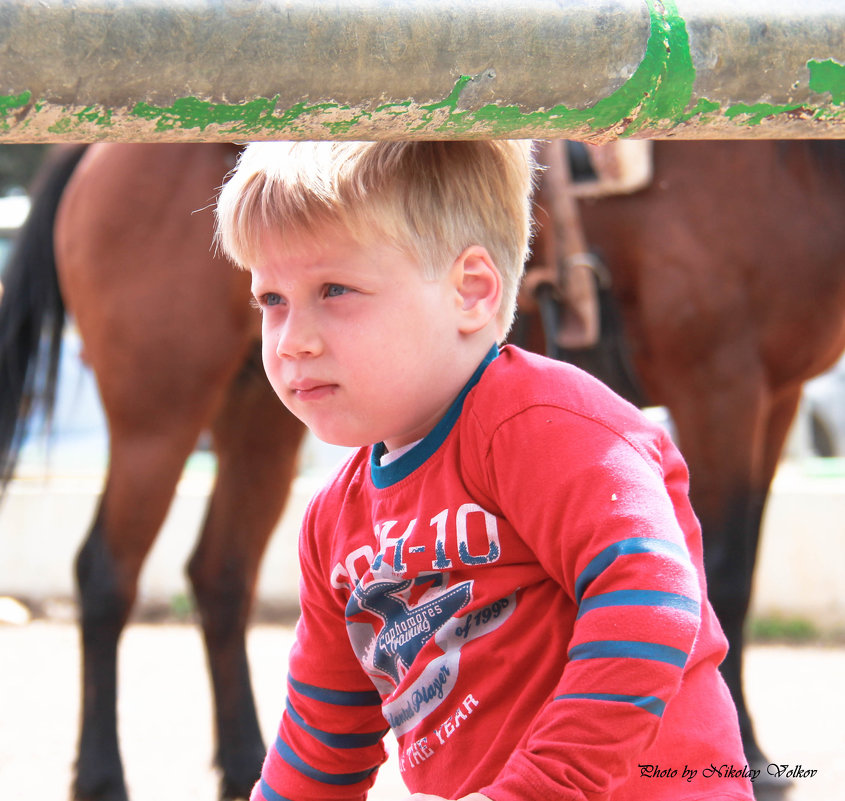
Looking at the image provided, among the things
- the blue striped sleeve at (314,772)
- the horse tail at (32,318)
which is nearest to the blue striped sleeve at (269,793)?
the blue striped sleeve at (314,772)

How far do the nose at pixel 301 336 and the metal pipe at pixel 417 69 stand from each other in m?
0.31

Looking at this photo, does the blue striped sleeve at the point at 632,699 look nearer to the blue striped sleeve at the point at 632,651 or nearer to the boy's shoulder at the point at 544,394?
the blue striped sleeve at the point at 632,651

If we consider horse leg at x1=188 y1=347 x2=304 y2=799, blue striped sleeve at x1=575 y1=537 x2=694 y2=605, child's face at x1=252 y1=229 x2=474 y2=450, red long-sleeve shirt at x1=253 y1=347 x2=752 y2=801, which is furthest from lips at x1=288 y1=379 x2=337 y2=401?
horse leg at x1=188 y1=347 x2=304 y2=799

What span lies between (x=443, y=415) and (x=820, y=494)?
3.15 m

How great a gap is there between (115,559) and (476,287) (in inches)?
61.5

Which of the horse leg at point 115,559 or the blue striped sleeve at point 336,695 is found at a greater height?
the blue striped sleeve at point 336,695

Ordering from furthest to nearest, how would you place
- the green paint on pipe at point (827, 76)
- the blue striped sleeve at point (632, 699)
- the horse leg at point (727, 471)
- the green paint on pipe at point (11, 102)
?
the horse leg at point (727, 471) < the blue striped sleeve at point (632, 699) < the green paint on pipe at point (827, 76) < the green paint on pipe at point (11, 102)

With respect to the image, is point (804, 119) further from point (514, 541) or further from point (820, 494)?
point (820, 494)

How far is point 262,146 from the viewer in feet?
3.04

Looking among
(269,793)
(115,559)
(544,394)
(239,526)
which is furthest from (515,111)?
(239,526)

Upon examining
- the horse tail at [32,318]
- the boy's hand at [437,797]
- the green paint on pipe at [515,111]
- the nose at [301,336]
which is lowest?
the horse tail at [32,318]

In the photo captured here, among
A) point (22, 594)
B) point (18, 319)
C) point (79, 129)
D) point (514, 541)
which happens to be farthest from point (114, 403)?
point (22, 594)

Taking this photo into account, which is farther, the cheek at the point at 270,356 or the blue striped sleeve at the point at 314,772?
the blue striped sleeve at the point at 314,772

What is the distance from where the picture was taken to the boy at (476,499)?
0.75 metres
